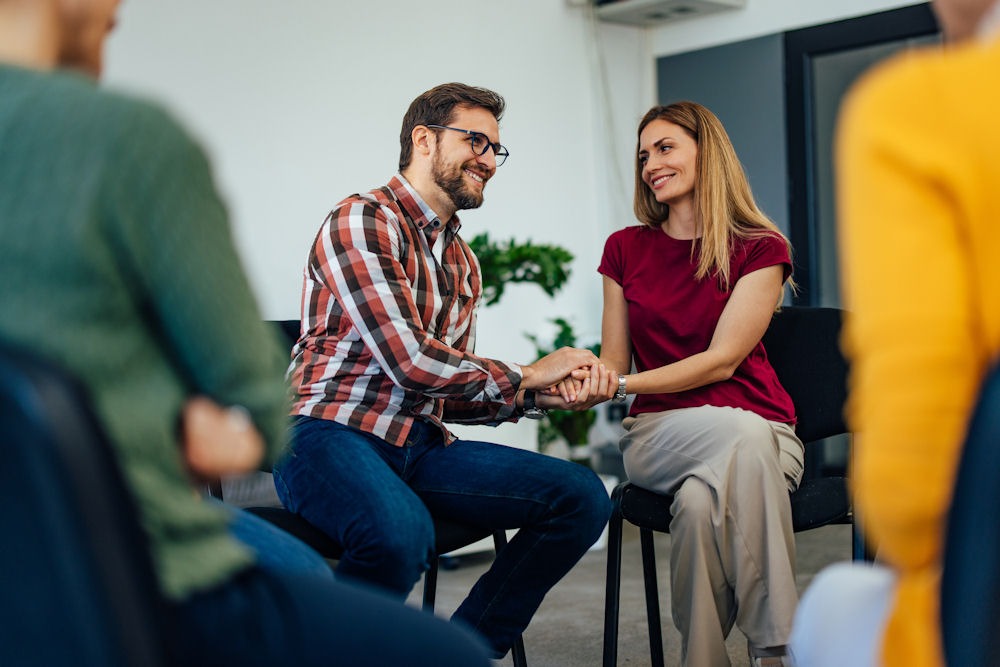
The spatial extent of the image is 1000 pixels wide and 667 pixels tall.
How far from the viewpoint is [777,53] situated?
4918mm

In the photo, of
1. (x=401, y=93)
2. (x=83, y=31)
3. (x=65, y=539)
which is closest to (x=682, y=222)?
(x=83, y=31)

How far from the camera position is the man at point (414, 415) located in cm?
214

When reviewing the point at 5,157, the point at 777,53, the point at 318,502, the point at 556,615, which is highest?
the point at 777,53

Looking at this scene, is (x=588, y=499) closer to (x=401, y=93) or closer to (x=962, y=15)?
(x=962, y=15)

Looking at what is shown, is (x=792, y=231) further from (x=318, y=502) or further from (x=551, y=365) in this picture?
(x=318, y=502)

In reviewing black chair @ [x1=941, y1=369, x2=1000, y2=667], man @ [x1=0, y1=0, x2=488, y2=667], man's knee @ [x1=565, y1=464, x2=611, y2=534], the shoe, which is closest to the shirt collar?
man's knee @ [x1=565, y1=464, x2=611, y2=534]

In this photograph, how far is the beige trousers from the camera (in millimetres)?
2260

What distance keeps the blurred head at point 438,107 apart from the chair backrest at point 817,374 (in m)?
0.85

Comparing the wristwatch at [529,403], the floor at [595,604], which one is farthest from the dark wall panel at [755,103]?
the wristwatch at [529,403]

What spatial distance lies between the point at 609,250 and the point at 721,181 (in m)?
0.32

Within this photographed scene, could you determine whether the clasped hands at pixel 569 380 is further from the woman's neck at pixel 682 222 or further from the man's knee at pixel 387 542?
the man's knee at pixel 387 542

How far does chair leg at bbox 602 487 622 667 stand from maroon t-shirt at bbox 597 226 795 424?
0.96 feet

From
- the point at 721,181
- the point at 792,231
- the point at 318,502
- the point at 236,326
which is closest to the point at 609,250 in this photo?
the point at 721,181

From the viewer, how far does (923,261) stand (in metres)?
0.87
